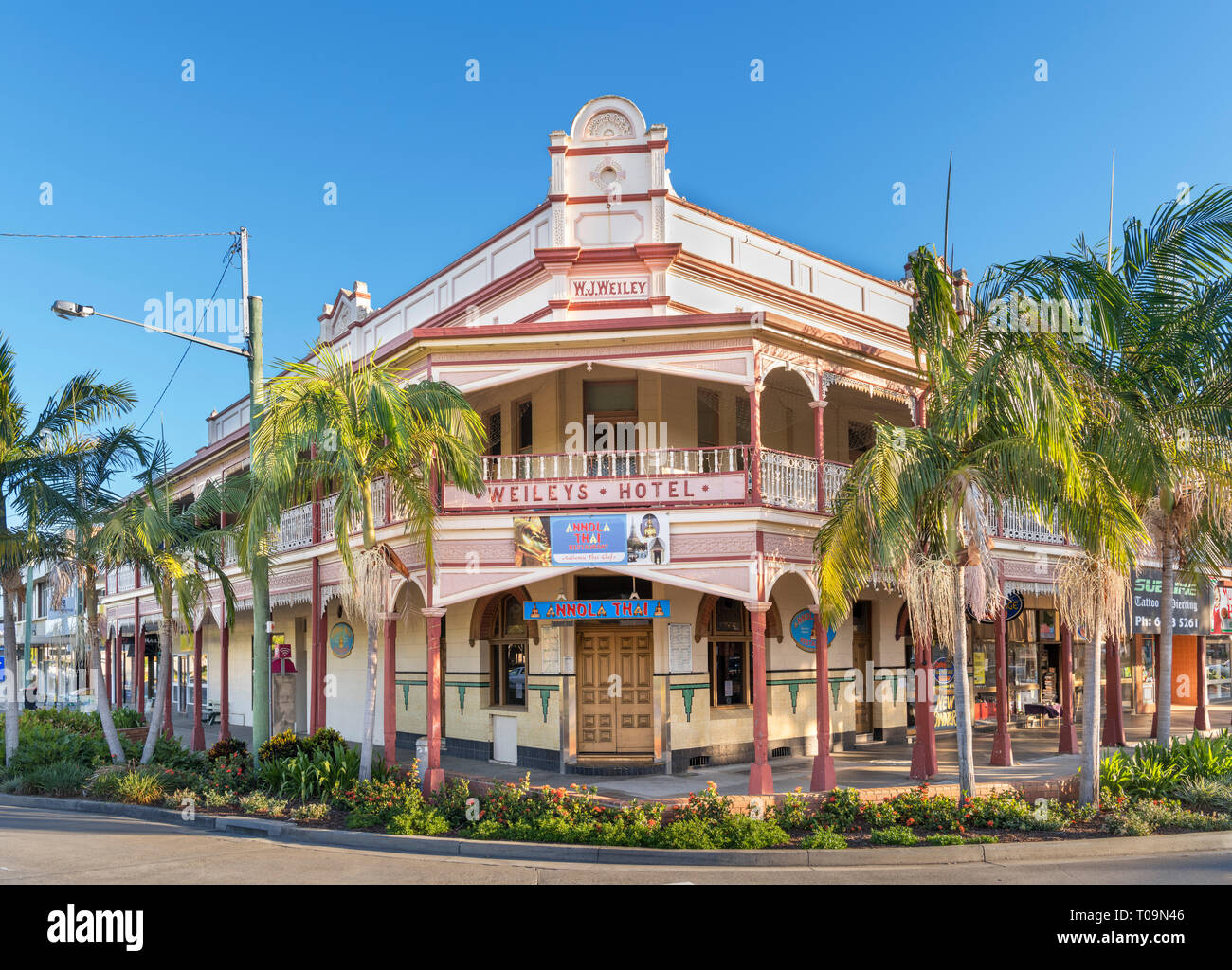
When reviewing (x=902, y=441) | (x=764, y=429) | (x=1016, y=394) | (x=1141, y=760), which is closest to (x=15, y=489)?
(x=764, y=429)

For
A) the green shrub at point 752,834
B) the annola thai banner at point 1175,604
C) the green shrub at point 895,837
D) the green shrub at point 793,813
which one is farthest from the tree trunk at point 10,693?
the annola thai banner at point 1175,604

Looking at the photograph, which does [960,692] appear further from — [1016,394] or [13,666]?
[13,666]

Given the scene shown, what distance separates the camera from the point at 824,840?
432 inches

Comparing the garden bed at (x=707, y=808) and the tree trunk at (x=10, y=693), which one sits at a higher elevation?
the tree trunk at (x=10, y=693)

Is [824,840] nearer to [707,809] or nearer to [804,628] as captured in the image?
[707,809]

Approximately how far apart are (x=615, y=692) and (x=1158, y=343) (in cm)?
982

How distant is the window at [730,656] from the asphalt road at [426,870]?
6.98 meters

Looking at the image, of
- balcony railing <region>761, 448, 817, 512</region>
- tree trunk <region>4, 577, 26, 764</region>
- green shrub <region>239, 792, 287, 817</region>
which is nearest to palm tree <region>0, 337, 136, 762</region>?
tree trunk <region>4, 577, 26, 764</region>

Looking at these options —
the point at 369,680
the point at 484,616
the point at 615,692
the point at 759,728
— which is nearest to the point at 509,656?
the point at 484,616

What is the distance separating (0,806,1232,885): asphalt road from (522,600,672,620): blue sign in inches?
195

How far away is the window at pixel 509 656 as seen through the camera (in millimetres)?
18188

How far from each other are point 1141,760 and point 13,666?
17.6m

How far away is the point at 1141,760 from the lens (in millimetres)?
13258

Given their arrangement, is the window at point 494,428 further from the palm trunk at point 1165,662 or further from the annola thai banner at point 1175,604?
the annola thai banner at point 1175,604
